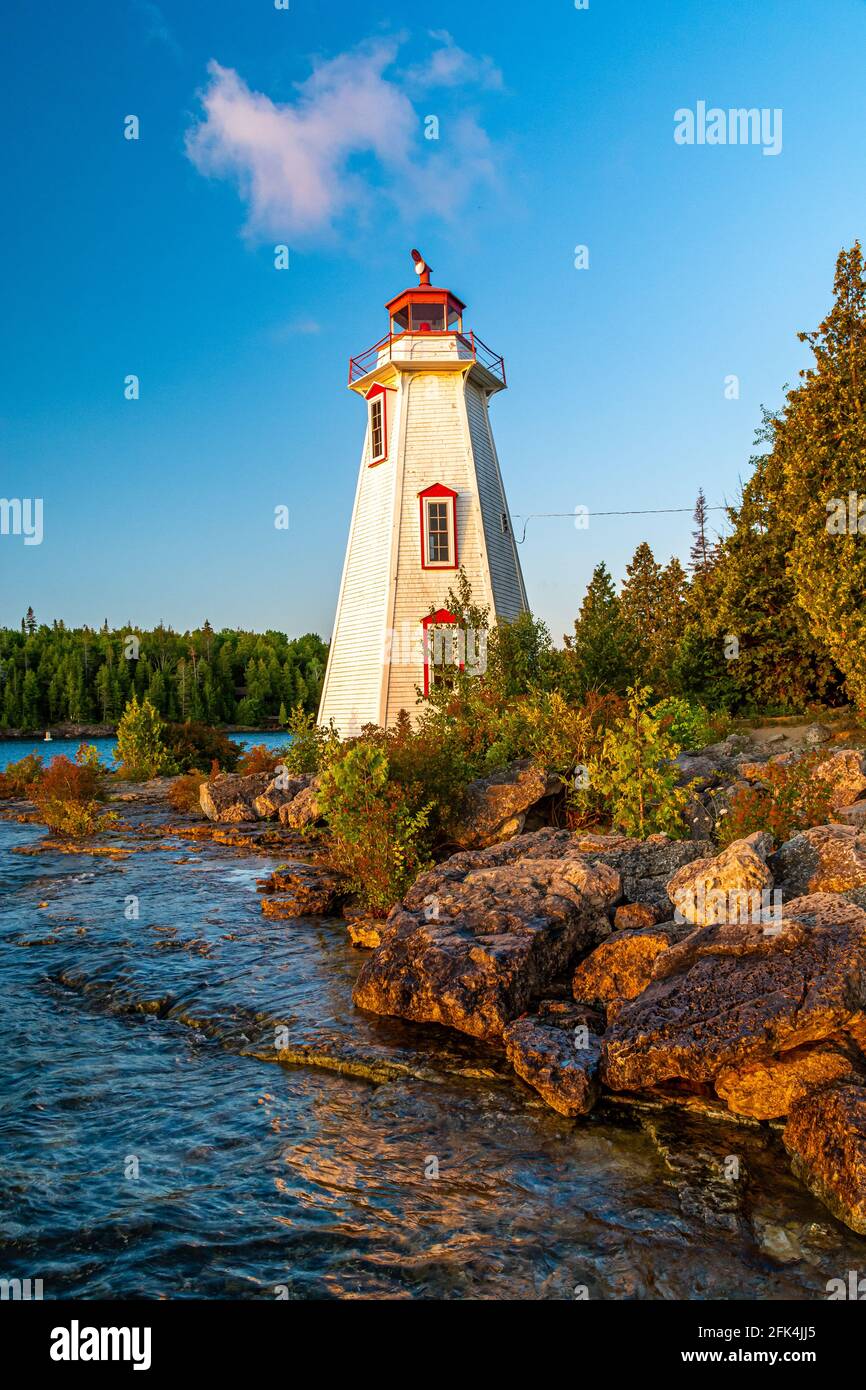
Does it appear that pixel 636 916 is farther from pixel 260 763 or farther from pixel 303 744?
pixel 260 763

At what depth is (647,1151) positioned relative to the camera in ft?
21.4

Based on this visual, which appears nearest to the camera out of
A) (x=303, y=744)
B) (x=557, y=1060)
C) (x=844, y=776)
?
(x=557, y=1060)

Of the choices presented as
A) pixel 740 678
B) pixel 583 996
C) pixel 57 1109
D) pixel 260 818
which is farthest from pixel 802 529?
pixel 57 1109

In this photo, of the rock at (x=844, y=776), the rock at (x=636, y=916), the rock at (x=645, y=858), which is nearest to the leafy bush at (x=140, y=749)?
the rock at (x=645, y=858)

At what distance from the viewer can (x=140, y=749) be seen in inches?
1387

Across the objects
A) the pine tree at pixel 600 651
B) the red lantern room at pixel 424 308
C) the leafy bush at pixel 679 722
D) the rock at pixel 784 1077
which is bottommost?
the rock at pixel 784 1077

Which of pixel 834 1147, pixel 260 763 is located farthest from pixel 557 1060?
pixel 260 763

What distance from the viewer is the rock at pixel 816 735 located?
2364 cm

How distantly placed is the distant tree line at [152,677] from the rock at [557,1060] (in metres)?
107

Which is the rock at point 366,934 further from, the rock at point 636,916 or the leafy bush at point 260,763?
the leafy bush at point 260,763

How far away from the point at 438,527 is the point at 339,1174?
2346cm

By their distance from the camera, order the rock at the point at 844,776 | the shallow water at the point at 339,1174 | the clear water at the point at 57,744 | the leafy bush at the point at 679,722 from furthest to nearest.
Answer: the clear water at the point at 57,744
the leafy bush at the point at 679,722
the rock at the point at 844,776
the shallow water at the point at 339,1174

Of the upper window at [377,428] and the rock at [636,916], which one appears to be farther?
the upper window at [377,428]

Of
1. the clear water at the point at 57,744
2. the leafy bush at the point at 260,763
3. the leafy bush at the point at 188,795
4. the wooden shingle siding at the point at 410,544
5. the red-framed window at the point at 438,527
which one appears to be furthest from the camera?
the clear water at the point at 57,744
